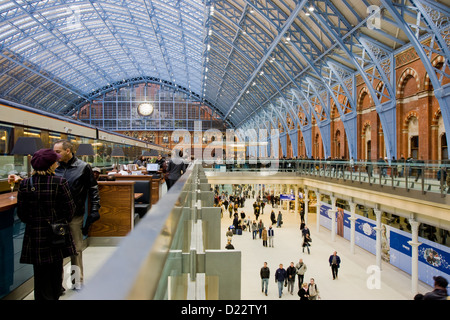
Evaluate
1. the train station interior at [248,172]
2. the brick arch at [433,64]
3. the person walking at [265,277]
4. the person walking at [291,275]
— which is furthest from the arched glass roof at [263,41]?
the person walking at [265,277]

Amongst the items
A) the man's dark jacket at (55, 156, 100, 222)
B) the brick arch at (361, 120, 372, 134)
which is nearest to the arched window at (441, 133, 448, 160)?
the brick arch at (361, 120, 372, 134)

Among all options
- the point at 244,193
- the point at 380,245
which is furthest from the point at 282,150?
the point at 380,245

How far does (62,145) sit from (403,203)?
12790 mm

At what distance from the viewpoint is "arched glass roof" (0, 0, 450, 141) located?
1791cm

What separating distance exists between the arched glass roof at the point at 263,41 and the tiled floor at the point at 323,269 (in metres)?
7.80

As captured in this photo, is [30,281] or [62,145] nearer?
[62,145]

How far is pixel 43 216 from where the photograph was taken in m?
3.06

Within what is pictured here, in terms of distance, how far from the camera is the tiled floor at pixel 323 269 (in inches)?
546

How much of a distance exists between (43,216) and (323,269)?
52.5ft

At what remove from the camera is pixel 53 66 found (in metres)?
49.3

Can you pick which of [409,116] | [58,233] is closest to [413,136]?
[409,116]

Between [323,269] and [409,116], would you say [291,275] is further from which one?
[409,116]

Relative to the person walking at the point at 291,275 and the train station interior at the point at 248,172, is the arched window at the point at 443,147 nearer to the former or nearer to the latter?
the train station interior at the point at 248,172
